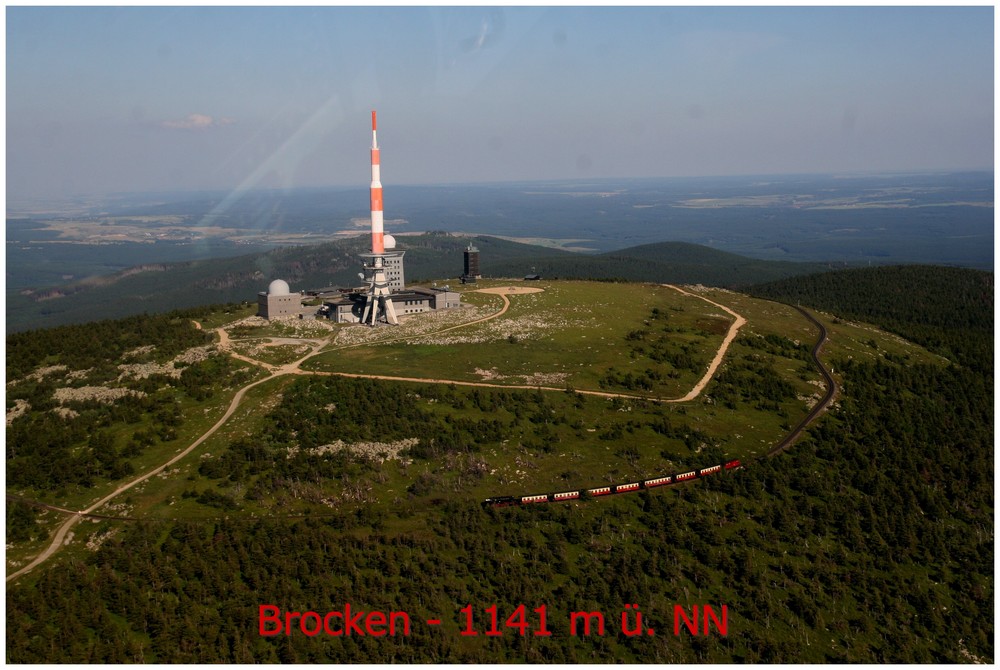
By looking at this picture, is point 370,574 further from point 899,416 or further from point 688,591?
point 899,416

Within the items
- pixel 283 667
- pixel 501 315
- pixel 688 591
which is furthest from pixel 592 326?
pixel 283 667

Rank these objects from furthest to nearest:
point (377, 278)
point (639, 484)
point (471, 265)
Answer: point (471, 265)
point (377, 278)
point (639, 484)

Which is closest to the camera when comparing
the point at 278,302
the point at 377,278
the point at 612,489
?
the point at 612,489

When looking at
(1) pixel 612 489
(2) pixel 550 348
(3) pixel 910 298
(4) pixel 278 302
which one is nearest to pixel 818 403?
(2) pixel 550 348

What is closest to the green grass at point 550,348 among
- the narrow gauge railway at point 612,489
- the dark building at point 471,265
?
the dark building at point 471,265

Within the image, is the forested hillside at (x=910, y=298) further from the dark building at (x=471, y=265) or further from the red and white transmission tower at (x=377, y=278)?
the red and white transmission tower at (x=377, y=278)

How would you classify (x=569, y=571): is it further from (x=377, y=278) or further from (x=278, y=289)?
(x=278, y=289)
